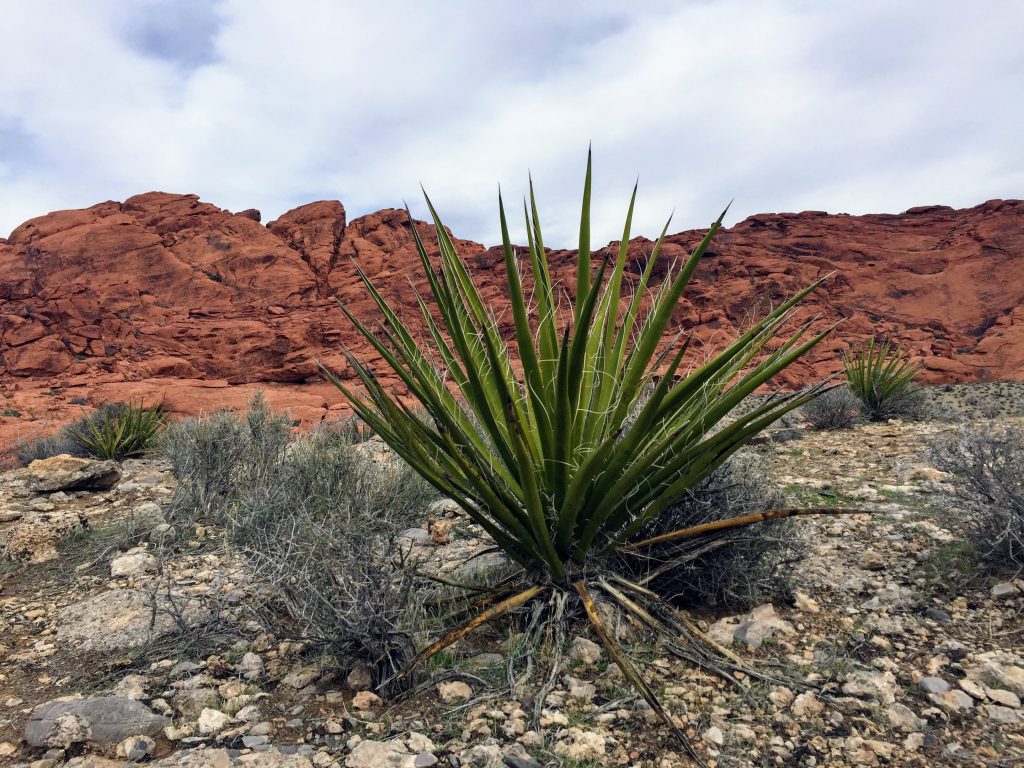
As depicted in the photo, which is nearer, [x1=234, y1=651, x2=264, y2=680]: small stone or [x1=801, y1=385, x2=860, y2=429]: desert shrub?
[x1=234, y1=651, x2=264, y2=680]: small stone

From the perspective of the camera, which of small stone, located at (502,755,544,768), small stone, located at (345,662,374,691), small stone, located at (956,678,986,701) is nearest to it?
small stone, located at (502,755,544,768)

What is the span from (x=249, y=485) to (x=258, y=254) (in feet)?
113

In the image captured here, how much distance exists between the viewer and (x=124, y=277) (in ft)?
110

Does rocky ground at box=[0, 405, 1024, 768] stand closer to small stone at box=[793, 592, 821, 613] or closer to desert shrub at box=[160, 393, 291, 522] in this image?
small stone at box=[793, 592, 821, 613]

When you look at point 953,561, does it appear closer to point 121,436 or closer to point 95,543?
point 95,543

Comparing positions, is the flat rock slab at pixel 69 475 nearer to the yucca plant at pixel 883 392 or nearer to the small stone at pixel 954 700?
the small stone at pixel 954 700

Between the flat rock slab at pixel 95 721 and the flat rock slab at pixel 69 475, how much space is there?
177 inches

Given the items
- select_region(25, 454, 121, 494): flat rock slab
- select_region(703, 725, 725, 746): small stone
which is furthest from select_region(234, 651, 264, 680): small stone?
select_region(25, 454, 121, 494): flat rock slab

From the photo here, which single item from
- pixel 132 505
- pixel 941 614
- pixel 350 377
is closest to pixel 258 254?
pixel 350 377

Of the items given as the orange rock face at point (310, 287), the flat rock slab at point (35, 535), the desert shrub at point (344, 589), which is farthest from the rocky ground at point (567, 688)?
the orange rock face at point (310, 287)

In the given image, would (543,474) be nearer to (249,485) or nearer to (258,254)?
(249,485)

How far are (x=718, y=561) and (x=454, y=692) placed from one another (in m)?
1.25

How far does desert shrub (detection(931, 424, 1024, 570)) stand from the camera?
9.02 feet

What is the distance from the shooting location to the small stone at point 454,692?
2178 mm
